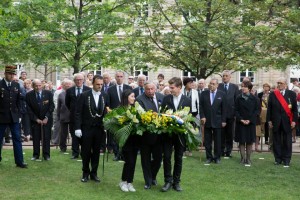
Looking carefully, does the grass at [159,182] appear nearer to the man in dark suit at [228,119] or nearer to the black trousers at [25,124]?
the man in dark suit at [228,119]

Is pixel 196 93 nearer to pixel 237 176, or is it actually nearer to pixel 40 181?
pixel 237 176

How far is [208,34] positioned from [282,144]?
24.9 feet

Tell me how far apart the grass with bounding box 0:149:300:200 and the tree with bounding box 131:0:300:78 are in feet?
24.1

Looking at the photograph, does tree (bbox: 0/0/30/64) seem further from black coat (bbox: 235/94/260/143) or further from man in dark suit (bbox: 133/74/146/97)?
black coat (bbox: 235/94/260/143)

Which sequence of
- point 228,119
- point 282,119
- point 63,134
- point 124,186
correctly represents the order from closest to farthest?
1. point 124,186
2. point 282,119
3. point 228,119
4. point 63,134

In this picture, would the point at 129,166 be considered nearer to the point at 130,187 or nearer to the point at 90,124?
the point at 130,187

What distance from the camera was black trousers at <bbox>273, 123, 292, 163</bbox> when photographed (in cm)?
1298

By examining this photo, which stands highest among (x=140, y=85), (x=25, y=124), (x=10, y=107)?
(x=140, y=85)

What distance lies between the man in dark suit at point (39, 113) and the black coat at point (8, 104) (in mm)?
1062

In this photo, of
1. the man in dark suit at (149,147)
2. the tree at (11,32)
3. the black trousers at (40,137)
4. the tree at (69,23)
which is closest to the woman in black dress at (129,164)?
the man in dark suit at (149,147)

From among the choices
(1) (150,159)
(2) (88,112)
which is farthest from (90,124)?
(1) (150,159)

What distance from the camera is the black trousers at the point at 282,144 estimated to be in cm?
1298

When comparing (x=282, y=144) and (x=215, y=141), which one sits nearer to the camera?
(x=215, y=141)

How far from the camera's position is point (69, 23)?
72.8ft
